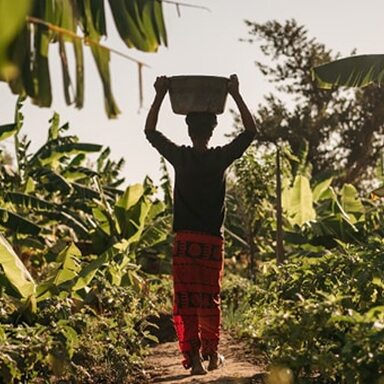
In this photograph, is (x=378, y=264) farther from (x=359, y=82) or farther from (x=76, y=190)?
(x=76, y=190)

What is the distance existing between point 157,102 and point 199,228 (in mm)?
883

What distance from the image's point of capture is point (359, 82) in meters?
9.12

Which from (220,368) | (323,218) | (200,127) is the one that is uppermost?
(200,127)

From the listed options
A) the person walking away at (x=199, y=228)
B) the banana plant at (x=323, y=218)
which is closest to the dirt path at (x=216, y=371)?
the person walking away at (x=199, y=228)

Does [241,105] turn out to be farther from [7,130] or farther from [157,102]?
[7,130]

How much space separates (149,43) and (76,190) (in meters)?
8.48

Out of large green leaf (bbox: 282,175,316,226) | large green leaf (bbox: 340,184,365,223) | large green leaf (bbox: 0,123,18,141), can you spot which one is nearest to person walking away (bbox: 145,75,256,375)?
large green leaf (bbox: 0,123,18,141)

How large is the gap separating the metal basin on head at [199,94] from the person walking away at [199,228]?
71mm

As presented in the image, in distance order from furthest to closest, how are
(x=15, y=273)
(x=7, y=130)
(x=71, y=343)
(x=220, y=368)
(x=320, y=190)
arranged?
(x=320, y=190)
(x=7, y=130)
(x=15, y=273)
(x=220, y=368)
(x=71, y=343)

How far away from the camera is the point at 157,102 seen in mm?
5922

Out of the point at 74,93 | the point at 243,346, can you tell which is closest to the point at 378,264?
the point at 74,93

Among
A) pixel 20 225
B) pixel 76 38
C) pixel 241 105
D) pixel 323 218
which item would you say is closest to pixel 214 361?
pixel 241 105

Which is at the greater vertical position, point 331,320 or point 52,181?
point 52,181

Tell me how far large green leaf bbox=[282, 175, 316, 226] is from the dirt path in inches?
204
